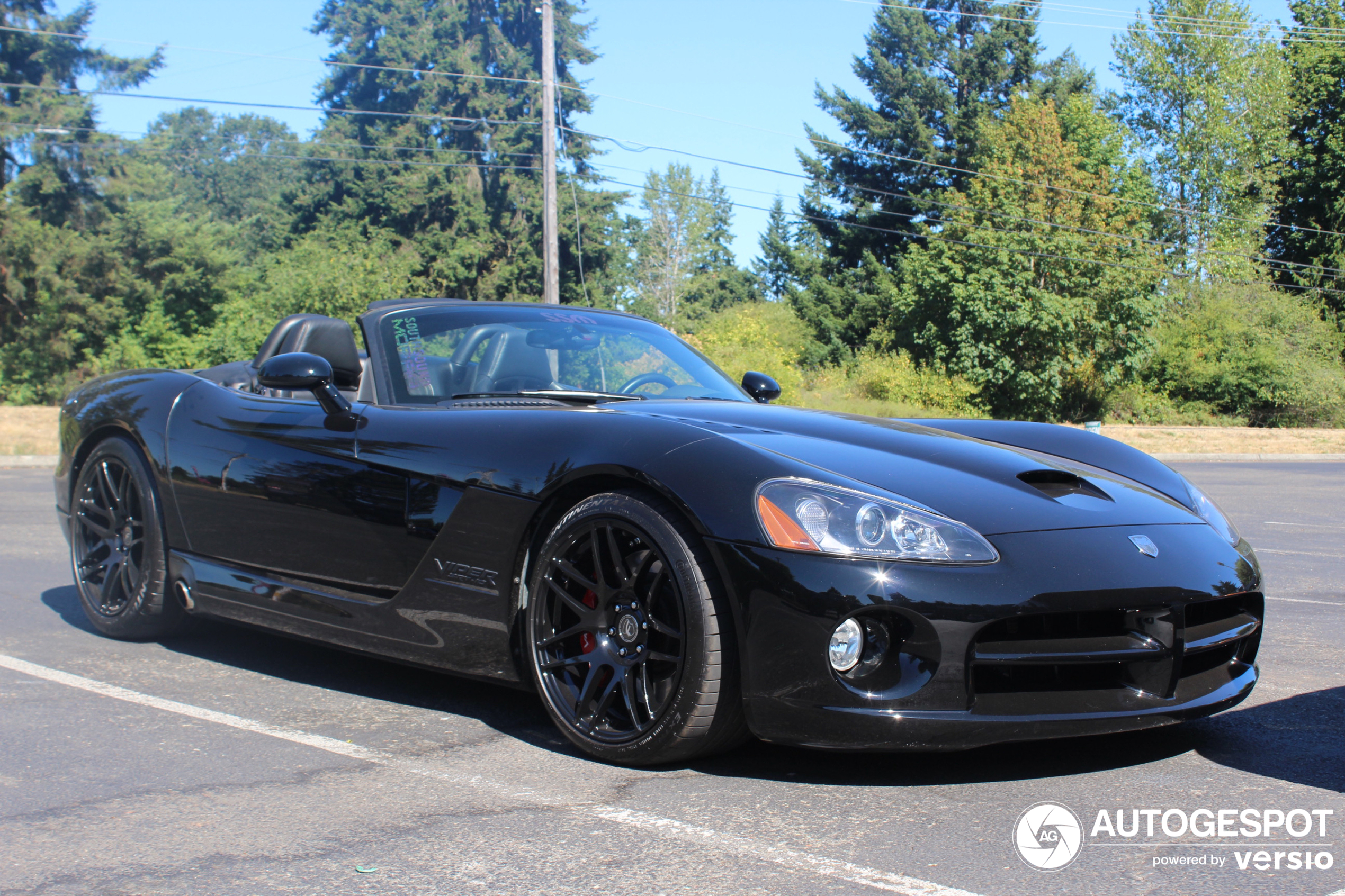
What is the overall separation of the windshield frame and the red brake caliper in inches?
34.6

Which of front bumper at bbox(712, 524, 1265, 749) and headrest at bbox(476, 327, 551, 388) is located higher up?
headrest at bbox(476, 327, 551, 388)

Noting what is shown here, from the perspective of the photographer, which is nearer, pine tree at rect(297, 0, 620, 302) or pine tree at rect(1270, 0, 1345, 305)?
pine tree at rect(297, 0, 620, 302)

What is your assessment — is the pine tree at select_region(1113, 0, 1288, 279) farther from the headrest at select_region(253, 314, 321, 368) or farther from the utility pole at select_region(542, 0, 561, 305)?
the headrest at select_region(253, 314, 321, 368)

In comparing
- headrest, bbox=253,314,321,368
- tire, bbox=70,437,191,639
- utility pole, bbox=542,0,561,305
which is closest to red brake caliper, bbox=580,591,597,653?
tire, bbox=70,437,191,639

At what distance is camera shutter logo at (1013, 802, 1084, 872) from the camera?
2.39m

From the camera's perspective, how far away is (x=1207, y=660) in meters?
3.02

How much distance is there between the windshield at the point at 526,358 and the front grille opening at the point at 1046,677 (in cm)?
173

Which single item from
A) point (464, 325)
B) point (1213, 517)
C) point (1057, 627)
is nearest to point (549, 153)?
point (464, 325)

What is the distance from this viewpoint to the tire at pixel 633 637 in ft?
9.34

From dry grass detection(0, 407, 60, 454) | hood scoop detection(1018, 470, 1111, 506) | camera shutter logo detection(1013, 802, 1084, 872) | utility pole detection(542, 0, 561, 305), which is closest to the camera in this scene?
camera shutter logo detection(1013, 802, 1084, 872)

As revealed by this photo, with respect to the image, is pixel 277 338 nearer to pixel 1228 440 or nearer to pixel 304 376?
pixel 304 376

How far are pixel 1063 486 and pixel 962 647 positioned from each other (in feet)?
2.89

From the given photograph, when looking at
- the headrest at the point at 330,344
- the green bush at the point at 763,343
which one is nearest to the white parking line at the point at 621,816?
the headrest at the point at 330,344

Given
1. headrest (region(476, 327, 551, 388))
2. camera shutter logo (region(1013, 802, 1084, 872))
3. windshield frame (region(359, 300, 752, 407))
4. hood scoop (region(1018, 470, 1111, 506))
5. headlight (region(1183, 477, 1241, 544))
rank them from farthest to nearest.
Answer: headrest (region(476, 327, 551, 388)) < windshield frame (region(359, 300, 752, 407)) < headlight (region(1183, 477, 1241, 544)) < hood scoop (region(1018, 470, 1111, 506)) < camera shutter logo (region(1013, 802, 1084, 872))
